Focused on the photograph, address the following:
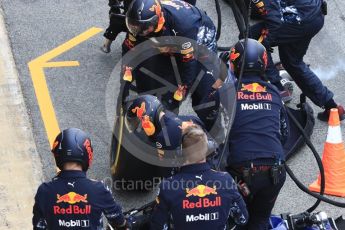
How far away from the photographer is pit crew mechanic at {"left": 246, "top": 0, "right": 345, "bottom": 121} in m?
7.59

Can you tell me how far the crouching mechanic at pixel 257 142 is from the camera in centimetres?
579

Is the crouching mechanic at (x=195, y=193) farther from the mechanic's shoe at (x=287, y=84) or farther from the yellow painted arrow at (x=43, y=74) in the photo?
the mechanic's shoe at (x=287, y=84)

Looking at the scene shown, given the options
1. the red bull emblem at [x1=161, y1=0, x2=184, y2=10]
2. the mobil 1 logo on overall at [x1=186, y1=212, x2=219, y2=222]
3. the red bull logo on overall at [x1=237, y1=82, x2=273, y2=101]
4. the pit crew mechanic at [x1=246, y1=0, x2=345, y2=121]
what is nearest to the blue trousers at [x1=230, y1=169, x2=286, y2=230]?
the red bull logo on overall at [x1=237, y1=82, x2=273, y2=101]

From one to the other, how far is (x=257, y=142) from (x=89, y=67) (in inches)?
135

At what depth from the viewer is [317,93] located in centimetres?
786

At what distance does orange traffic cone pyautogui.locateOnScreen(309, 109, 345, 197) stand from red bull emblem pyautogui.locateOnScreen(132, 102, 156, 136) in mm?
1914

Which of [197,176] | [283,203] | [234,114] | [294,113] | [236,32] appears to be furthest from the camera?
[236,32]

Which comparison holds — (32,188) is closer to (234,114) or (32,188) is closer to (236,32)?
(234,114)

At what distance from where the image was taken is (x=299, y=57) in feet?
26.2

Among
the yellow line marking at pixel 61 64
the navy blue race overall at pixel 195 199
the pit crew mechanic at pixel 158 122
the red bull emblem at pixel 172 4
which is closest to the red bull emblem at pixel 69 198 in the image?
the navy blue race overall at pixel 195 199

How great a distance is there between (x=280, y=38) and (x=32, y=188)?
293cm

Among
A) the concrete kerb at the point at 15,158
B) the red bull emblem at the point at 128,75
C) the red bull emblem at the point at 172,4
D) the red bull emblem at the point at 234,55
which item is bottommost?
the concrete kerb at the point at 15,158

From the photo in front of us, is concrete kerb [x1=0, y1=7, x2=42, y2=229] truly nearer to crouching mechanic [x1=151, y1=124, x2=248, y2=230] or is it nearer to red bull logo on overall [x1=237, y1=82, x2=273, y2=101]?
crouching mechanic [x1=151, y1=124, x2=248, y2=230]

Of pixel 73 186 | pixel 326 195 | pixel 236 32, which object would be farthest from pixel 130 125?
pixel 236 32
